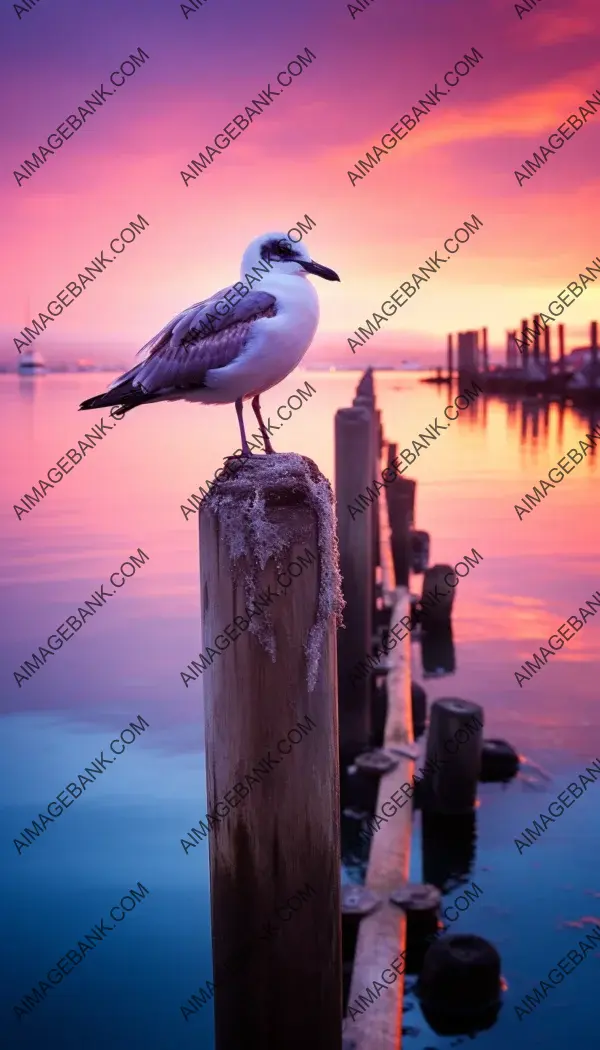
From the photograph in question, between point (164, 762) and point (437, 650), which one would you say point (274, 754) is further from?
point (437, 650)

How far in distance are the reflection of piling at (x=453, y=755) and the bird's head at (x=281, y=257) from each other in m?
4.04

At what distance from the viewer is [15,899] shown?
21.2 ft

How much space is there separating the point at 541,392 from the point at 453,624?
5866 cm

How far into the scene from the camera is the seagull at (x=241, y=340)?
3322 millimetres

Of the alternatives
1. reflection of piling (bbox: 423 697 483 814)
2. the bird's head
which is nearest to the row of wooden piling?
the bird's head

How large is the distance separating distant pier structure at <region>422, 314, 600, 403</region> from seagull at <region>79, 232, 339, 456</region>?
3327 cm

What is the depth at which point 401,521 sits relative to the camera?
1465 centimetres

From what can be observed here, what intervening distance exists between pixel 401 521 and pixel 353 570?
6977 mm

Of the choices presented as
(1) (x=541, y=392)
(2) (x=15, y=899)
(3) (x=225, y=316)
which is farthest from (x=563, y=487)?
(1) (x=541, y=392)

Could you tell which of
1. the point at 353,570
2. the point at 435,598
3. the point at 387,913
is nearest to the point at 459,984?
the point at 387,913

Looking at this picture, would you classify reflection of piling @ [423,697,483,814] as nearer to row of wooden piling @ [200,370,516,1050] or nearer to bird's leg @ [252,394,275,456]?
bird's leg @ [252,394,275,456]

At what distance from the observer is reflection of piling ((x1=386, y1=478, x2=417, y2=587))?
1422 cm

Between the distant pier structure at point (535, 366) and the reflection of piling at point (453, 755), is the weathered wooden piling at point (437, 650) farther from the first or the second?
the distant pier structure at point (535, 366)

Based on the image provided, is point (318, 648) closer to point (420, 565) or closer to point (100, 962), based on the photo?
point (100, 962)
